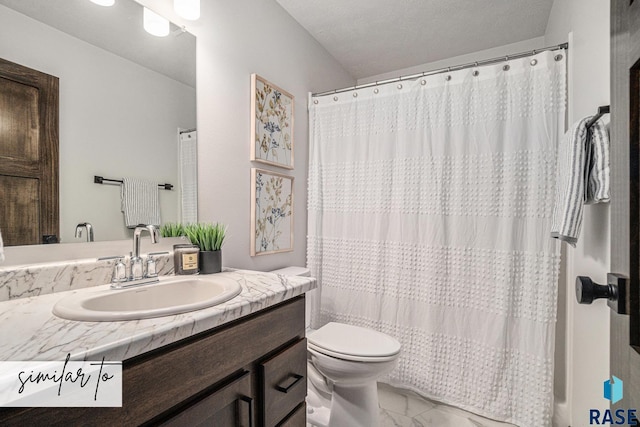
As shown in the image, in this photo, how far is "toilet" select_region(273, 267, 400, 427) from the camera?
1.39 meters

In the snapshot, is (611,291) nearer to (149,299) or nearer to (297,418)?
(297,418)

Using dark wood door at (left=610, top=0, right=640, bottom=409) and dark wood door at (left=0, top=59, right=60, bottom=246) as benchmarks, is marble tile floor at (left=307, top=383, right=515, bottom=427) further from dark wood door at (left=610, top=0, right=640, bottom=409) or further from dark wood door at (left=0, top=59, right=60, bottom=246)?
dark wood door at (left=0, top=59, right=60, bottom=246)

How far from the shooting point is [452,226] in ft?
5.78

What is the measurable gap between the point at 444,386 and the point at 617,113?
1731 mm

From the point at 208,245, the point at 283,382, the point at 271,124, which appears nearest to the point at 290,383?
the point at 283,382

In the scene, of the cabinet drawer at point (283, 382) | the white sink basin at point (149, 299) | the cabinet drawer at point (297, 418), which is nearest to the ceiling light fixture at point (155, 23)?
the white sink basin at point (149, 299)

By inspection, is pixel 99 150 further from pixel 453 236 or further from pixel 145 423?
pixel 453 236

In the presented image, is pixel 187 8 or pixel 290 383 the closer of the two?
pixel 290 383

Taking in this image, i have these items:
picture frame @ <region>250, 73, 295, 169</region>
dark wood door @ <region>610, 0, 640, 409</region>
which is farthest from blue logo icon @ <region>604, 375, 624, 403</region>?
picture frame @ <region>250, 73, 295, 169</region>

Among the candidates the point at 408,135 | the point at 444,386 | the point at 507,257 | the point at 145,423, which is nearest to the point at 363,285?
the point at 444,386

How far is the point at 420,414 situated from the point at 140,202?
1.83 meters

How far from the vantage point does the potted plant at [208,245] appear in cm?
132

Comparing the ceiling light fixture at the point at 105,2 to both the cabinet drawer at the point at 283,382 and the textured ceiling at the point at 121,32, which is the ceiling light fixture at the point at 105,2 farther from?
the cabinet drawer at the point at 283,382

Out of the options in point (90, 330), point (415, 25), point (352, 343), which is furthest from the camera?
point (415, 25)
